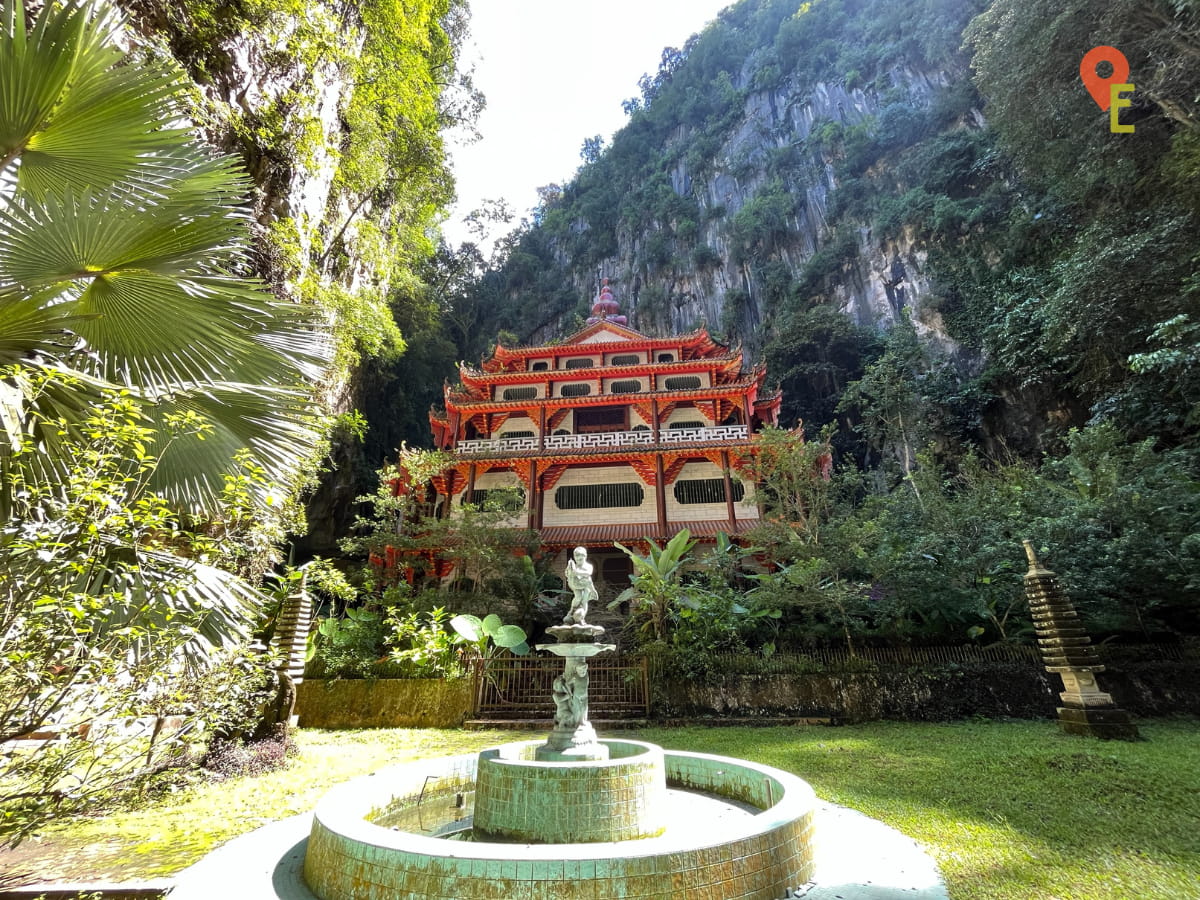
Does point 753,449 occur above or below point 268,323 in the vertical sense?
above

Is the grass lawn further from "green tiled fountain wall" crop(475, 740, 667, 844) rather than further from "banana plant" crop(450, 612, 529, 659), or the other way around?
"banana plant" crop(450, 612, 529, 659)

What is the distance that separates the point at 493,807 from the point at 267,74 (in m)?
14.1

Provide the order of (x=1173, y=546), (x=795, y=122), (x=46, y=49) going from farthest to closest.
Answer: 1. (x=795, y=122)
2. (x=1173, y=546)
3. (x=46, y=49)

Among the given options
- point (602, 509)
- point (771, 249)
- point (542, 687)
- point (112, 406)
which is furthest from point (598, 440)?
point (771, 249)

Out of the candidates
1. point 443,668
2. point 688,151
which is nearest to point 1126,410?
point 443,668

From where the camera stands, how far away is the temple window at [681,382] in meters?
21.9

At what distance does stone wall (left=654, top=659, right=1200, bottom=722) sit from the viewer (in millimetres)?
8375

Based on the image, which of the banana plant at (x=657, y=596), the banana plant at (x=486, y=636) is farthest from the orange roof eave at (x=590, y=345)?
the banana plant at (x=486, y=636)

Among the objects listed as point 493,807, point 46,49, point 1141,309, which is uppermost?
point 1141,309

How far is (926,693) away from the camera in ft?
29.2

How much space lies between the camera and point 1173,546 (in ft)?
28.7

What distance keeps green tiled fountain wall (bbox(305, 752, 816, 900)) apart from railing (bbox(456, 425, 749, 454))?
15.2m

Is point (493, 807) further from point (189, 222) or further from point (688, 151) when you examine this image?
point (688, 151)

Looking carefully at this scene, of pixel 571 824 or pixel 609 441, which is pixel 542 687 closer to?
pixel 571 824
